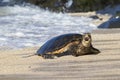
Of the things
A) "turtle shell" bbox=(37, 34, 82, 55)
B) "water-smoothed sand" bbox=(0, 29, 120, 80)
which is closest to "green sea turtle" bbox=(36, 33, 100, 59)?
"turtle shell" bbox=(37, 34, 82, 55)

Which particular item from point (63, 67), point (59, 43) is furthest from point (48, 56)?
point (63, 67)

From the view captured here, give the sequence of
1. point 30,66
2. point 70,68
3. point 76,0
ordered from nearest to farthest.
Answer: point 70,68 → point 30,66 → point 76,0

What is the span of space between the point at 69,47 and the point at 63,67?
1.49 meters

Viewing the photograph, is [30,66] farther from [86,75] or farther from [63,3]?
[63,3]

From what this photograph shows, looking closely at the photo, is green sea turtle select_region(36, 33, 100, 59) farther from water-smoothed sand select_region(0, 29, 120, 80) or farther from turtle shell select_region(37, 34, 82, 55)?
water-smoothed sand select_region(0, 29, 120, 80)

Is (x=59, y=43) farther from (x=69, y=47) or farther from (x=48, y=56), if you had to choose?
(x=48, y=56)

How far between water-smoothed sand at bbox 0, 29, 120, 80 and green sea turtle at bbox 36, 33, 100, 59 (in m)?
Result: 0.18

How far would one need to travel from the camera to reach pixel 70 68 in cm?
780

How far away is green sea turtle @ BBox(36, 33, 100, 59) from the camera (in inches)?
365

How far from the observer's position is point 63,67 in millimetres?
7977

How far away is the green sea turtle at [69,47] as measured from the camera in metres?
9.28

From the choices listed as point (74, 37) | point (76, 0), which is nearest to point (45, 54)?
point (74, 37)

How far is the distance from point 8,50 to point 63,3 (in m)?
33.9

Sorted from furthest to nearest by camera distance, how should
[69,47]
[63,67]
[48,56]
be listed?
1. [69,47]
2. [48,56]
3. [63,67]
